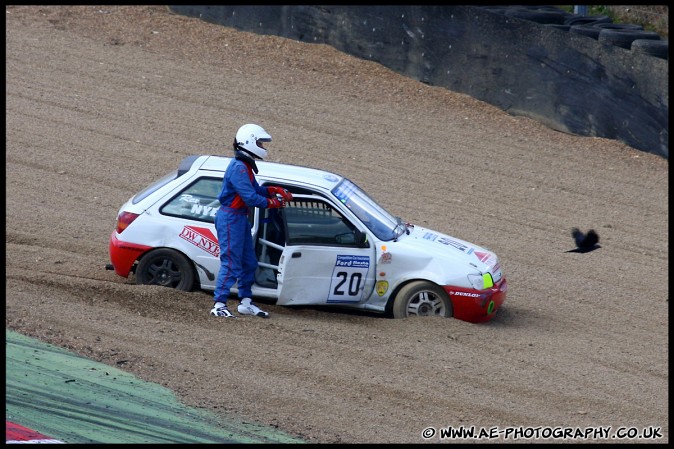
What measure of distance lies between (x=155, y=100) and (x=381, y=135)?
13.0 feet

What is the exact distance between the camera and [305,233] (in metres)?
9.62

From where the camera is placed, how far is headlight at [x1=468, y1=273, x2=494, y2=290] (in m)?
9.64

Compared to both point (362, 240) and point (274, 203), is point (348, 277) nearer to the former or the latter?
point (362, 240)

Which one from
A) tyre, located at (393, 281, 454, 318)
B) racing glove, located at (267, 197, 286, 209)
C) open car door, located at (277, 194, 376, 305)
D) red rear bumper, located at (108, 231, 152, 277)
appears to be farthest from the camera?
red rear bumper, located at (108, 231, 152, 277)

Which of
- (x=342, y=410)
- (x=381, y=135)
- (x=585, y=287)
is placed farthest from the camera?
(x=381, y=135)

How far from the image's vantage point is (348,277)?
9656mm

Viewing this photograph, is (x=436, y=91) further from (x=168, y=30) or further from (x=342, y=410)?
(x=342, y=410)

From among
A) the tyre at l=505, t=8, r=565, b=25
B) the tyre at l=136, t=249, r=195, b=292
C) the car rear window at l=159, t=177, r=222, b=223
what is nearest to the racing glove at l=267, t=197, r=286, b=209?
the car rear window at l=159, t=177, r=222, b=223

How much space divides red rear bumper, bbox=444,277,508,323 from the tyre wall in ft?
24.6

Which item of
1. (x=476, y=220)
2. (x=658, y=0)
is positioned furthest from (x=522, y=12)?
(x=476, y=220)

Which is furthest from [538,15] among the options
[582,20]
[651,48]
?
[651,48]

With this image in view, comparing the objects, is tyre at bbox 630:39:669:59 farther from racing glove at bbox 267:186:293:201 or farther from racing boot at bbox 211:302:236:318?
racing boot at bbox 211:302:236:318

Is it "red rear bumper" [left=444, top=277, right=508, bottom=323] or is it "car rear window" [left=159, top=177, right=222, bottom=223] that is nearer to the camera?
"red rear bumper" [left=444, top=277, right=508, bottom=323]

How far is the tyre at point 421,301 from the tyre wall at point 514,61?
787 centimetres
